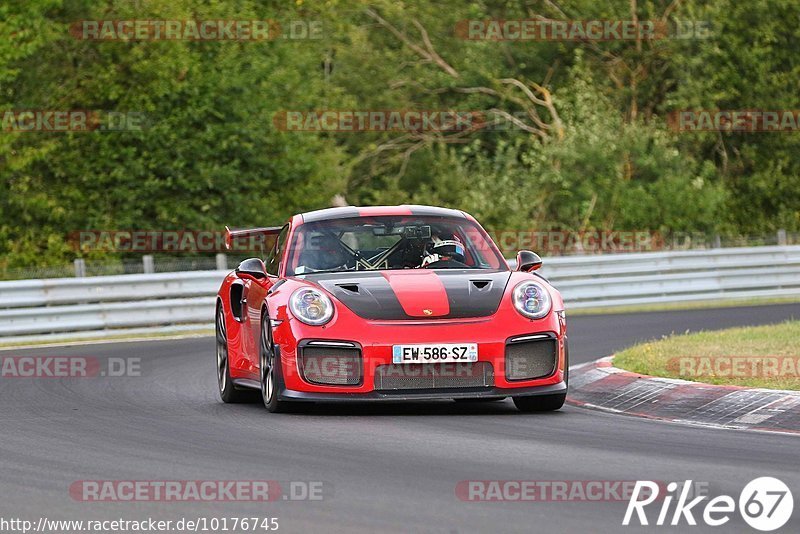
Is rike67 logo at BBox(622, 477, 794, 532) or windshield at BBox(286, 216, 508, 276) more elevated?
windshield at BBox(286, 216, 508, 276)

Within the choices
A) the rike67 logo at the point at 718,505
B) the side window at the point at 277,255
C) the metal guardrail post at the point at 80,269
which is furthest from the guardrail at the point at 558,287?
the rike67 logo at the point at 718,505

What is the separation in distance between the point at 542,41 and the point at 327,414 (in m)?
34.3

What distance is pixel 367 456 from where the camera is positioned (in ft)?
27.0

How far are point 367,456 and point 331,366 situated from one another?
77.5 inches

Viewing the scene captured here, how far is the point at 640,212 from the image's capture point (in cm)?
3531

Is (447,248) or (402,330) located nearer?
(402,330)

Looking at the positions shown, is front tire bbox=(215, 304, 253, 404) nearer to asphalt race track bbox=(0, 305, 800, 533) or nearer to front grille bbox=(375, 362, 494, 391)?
asphalt race track bbox=(0, 305, 800, 533)

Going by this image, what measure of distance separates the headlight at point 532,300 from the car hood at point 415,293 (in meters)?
0.12

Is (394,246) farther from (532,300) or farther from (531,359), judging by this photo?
(531,359)

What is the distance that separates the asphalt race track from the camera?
648cm

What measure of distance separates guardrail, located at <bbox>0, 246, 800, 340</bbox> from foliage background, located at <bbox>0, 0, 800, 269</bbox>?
26.6 feet

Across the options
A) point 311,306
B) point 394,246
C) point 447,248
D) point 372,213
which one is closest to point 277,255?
point 372,213

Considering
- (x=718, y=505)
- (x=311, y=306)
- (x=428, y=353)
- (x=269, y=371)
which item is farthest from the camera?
(x=269, y=371)

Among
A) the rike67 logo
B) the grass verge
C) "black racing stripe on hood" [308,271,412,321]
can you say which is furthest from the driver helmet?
the rike67 logo
